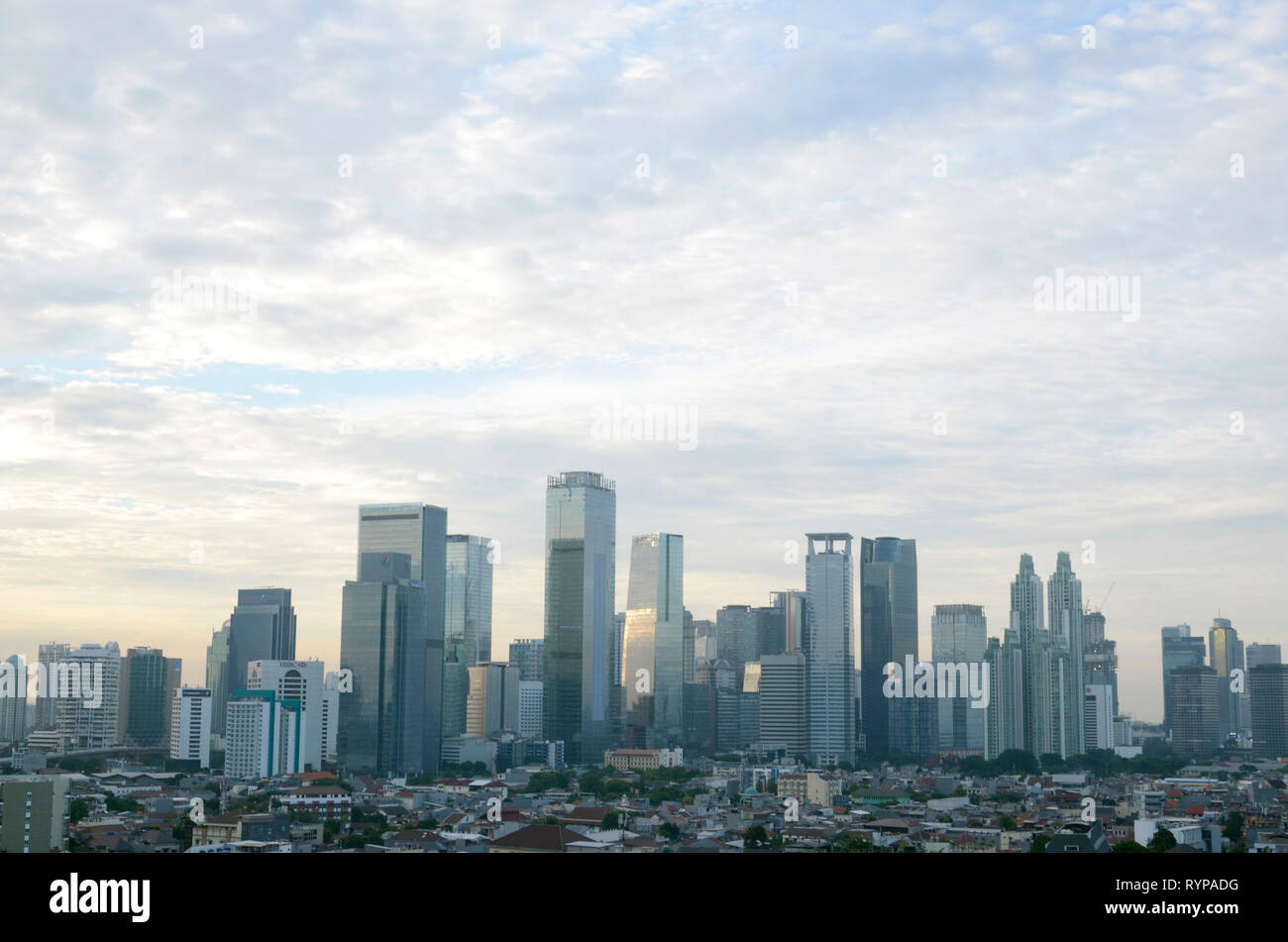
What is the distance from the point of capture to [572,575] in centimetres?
9031

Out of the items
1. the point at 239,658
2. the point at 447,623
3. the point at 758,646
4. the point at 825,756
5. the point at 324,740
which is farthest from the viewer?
the point at 447,623

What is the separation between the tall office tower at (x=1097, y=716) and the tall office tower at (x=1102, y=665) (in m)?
1.12

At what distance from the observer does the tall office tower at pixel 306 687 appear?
70.2 m

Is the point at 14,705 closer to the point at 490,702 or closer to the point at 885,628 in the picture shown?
the point at 490,702

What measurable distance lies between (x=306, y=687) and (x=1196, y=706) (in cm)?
6006

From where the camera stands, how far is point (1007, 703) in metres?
80.2

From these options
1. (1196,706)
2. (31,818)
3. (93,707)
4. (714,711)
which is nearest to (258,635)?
(93,707)

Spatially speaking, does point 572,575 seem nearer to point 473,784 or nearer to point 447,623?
point 447,623

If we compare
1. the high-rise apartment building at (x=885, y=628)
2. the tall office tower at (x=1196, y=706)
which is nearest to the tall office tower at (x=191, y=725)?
the high-rise apartment building at (x=885, y=628)

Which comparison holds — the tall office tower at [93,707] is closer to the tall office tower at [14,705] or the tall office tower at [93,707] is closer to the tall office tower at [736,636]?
the tall office tower at [14,705]

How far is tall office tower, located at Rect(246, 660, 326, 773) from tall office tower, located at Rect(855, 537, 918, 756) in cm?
3669

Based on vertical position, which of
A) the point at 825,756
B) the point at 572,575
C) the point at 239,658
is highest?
the point at 572,575
